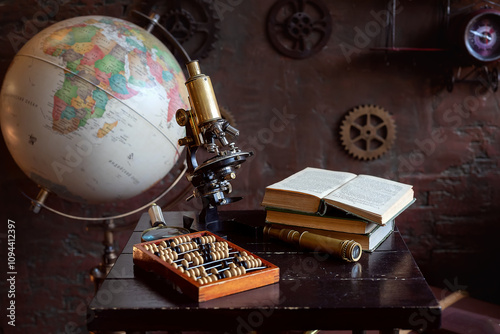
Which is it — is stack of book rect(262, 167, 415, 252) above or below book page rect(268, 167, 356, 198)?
below

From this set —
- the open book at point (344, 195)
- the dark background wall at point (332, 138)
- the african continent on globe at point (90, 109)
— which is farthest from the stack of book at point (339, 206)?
the dark background wall at point (332, 138)

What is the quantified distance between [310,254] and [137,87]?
110cm

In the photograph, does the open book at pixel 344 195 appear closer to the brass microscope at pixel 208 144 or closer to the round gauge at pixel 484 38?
the brass microscope at pixel 208 144

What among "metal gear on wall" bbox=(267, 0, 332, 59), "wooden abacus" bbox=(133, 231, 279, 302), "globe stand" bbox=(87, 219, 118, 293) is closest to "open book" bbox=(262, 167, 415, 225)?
"wooden abacus" bbox=(133, 231, 279, 302)

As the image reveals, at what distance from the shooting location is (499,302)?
3.29m

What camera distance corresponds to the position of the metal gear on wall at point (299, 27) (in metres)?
3.04

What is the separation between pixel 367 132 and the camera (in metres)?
3.15

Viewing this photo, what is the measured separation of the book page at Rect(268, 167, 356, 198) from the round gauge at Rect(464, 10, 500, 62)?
4.51ft

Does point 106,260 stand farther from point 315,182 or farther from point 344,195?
point 344,195

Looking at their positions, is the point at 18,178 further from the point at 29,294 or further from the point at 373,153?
the point at 373,153

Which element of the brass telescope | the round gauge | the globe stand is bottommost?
the globe stand

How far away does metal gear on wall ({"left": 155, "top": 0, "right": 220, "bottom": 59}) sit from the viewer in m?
2.97

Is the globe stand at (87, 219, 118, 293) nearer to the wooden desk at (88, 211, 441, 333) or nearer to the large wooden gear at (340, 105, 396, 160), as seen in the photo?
the wooden desk at (88, 211, 441, 333)

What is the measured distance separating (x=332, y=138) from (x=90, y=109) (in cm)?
150
